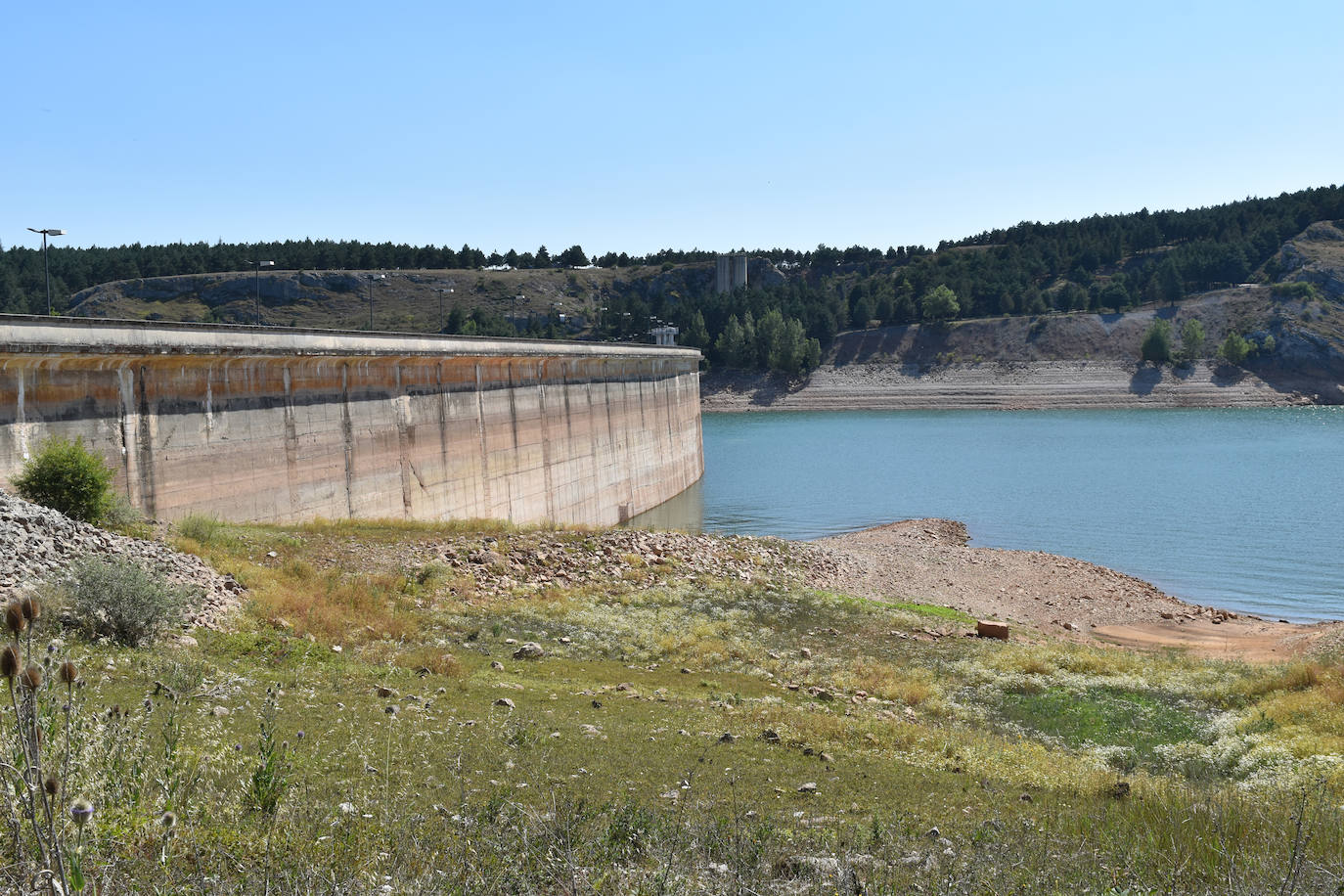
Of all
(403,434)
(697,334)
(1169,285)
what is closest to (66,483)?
(403,434)

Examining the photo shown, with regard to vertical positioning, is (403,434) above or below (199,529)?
above

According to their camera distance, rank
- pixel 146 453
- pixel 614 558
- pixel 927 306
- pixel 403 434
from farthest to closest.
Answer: pixel 927 306 → pixel 403 434 → pixel 614 558 → pixel 146 453

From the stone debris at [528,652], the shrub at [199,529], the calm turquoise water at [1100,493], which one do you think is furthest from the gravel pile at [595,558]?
the calm turquoise water at [1100,493]

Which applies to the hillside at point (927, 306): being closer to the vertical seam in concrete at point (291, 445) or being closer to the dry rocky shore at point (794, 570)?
the vertical seam in concrete at point (291, 445)

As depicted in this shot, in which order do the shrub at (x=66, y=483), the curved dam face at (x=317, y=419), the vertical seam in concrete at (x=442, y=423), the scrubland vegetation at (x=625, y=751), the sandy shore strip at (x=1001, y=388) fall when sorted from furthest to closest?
the sandy shore strip at (x=1001, y=388), the vertical seam in concrete at (x=442, y=423), the curved dam face at (x=317, y=419), the shrub at (x=66, y=483), the scrubland vegetation at (x=625, y=751)

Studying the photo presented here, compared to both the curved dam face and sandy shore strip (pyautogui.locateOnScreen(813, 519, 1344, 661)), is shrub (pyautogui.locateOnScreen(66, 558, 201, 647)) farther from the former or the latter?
sandy shore strip (pyautogui.locateOnScreen(813, 519, 1344, 661))

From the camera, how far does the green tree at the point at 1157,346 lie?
11881 cm

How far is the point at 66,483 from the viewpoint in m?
17.3

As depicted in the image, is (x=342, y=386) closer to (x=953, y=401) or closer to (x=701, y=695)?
(x=701, y=695)

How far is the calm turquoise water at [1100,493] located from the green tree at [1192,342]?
97.8 feet

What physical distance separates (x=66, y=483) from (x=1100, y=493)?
1783 inches

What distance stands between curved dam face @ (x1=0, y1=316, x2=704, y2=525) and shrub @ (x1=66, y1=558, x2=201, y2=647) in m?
8.36

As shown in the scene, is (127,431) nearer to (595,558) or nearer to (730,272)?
(595,558)

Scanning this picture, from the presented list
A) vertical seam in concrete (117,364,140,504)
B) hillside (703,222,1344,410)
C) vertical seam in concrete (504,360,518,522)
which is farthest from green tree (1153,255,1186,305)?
vertical seam in concrete (117,364,140,504)
